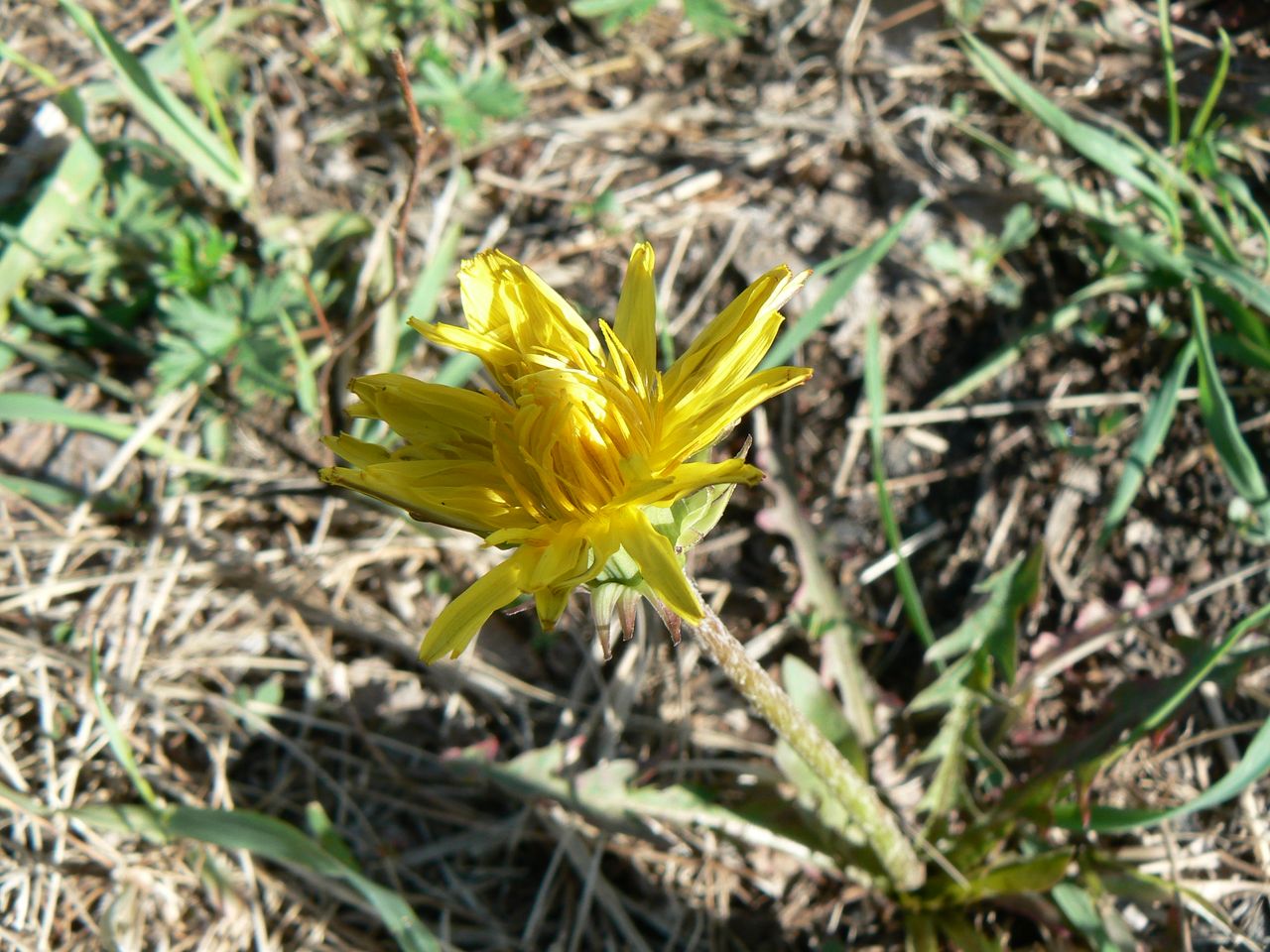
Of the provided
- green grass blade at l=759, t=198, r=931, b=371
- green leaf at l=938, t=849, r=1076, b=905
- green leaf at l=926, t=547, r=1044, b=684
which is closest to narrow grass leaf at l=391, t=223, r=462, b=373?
green grass blade at l=759, t=198, r=931, b=371

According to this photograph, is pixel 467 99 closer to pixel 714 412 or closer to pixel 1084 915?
pixel 714 412

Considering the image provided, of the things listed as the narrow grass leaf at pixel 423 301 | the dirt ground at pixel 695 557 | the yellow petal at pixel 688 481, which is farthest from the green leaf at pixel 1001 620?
the narrow grass leaf at pixel 423 301

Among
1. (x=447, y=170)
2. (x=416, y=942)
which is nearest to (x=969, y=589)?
(x=416, y=942)

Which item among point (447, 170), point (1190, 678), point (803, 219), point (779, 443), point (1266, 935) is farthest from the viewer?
point (447, 170)

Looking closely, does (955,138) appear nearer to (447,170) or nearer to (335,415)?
(447,170)

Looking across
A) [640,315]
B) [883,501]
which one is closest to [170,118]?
[640,315]
